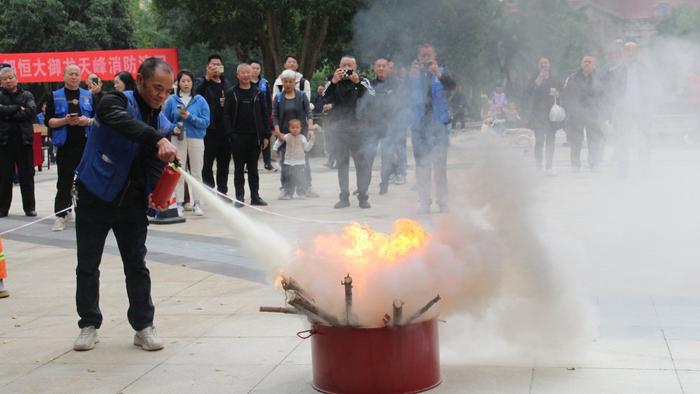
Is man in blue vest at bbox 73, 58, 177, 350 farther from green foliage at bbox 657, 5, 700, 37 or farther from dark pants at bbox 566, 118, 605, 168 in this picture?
dark pants at bbox 566, 118, 605, 168

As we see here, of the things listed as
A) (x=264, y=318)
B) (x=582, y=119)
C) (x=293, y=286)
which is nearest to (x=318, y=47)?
(x=582, y=119)

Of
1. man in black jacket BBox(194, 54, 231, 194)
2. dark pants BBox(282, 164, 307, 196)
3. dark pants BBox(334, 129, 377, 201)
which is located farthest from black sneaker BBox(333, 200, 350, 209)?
man in black jacket BBox(194, 54, 231, 194)

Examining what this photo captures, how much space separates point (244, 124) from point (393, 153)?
7.11ft

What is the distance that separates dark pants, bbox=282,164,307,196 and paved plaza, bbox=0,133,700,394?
2.68 metres

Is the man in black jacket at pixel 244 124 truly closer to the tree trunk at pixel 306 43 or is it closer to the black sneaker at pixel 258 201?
the black sneaker at pixel 258 201

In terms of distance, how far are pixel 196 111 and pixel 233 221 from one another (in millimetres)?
6802

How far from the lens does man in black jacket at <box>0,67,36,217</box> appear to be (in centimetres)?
1223

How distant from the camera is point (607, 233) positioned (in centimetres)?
913

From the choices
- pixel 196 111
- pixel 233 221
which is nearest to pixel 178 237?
pixel 196 111

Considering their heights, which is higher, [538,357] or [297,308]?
[297,308]

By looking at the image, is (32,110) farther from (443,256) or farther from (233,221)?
(443,256)

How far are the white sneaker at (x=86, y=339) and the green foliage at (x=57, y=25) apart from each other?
42658 mm

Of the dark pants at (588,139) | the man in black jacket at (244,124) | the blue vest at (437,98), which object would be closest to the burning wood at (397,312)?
the blue vest at (437,98)

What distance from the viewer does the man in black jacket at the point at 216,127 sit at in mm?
12766
